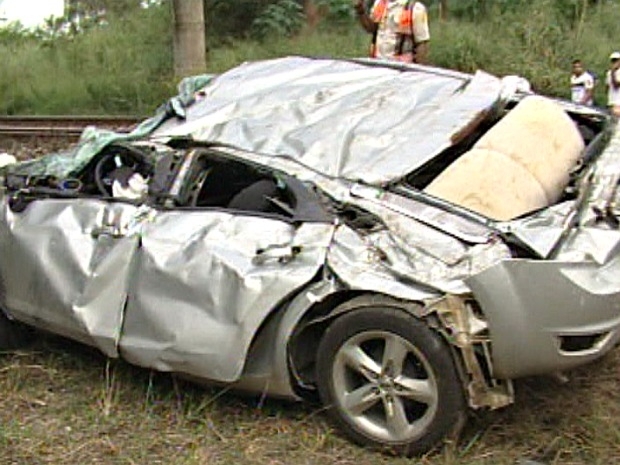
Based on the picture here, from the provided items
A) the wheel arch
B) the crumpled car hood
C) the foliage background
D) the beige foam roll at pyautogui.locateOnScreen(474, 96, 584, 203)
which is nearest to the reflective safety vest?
the crumpled car hood

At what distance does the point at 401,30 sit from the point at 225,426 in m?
4.80

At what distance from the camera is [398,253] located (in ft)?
12.9

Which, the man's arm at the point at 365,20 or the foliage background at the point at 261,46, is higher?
the man's arm at the point at 365,20

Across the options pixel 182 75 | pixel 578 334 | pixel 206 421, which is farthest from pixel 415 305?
pixel 182 75

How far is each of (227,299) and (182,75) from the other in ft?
37.1

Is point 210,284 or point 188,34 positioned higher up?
point 210,284

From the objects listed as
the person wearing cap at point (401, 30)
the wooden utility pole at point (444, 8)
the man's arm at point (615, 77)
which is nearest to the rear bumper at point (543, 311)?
the person wearing cap at point (401, 30)

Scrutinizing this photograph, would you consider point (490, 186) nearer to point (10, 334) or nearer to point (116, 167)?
point (116, 167)

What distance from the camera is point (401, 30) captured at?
27.0 feet

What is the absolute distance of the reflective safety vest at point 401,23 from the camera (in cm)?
820

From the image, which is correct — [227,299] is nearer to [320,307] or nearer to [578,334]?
[320,307]

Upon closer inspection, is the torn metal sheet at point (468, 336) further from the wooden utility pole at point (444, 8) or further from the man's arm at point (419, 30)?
the wooden utility pole at point (444, 8)

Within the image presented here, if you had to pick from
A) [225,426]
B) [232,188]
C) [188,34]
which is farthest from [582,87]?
[225,426]

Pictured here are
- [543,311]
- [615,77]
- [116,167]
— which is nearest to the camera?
[543,311]
